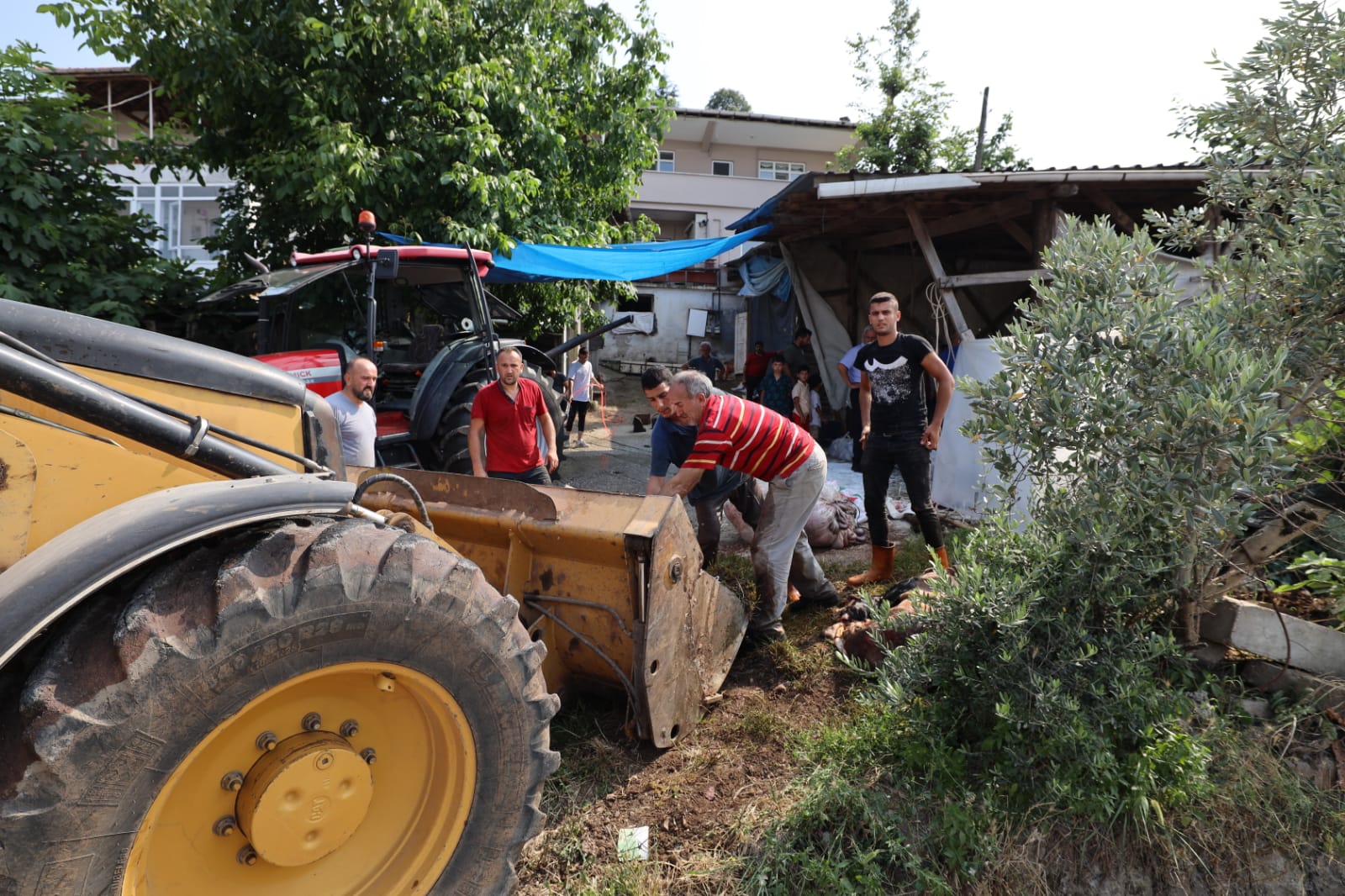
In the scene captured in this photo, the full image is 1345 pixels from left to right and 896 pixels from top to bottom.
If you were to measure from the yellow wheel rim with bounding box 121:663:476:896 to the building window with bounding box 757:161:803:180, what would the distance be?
25667mm

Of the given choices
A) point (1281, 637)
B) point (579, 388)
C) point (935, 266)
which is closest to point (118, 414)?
point (1281, 637)

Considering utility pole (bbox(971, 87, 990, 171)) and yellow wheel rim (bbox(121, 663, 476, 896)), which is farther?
utility pole (bbox(971, 87, 990, 171))

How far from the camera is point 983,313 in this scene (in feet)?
35.4

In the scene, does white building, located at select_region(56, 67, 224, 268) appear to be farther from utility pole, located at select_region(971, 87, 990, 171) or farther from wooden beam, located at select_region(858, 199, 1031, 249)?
utility pole, located at select_region(971, 87, 990, 171)

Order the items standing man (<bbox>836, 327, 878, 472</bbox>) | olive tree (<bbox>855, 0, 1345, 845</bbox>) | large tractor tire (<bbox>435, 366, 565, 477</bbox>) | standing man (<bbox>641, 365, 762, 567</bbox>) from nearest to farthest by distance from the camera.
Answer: olive tree (<bbox>855, 0, 1345, 845</bbox>) → standing man (<bbox>641, 365, 762, 567</bbox>) → large tractor tire (<bbox>435, 366, 565, 477</bbox>) → standing man (<bbox>836, 327, 878, 472</bbox>)

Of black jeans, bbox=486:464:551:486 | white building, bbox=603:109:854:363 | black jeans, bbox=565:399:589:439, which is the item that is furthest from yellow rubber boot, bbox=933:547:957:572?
white building, bbox=603:109:854:363

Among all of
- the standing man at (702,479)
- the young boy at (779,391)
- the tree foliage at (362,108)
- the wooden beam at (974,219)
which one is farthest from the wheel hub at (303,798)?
the young boy at (779,391)

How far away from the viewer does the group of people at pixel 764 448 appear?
397cm

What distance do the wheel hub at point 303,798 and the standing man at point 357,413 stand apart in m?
3.24

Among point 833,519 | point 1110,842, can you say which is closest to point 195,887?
point 1110,842

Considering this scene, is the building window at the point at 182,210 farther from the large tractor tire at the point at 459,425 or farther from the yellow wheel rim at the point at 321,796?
the yellow wheel rim at the point at 321,796

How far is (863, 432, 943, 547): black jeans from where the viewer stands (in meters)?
4.64

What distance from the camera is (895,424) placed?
4648 mm

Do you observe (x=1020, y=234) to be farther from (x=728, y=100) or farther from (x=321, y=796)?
(x=728, y=100)
